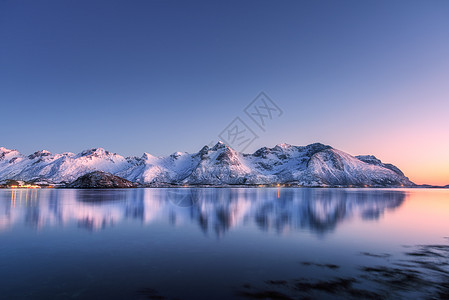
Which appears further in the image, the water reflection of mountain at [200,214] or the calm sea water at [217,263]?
the water reflection of mountain at [200,214]

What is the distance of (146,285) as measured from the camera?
12.7 m

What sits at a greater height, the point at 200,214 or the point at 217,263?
the point at 217,263

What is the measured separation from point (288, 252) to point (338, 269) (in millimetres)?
4497

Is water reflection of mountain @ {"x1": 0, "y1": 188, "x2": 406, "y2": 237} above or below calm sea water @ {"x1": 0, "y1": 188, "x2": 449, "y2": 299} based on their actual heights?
below

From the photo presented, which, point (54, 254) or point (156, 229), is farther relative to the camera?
point (156, 229)

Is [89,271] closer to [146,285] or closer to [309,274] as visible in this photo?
[146,285]

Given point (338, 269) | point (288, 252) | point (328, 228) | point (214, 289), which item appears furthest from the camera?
point (328, 228)

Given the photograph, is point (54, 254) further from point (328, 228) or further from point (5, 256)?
point (328, 228)

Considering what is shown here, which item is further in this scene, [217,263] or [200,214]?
[200,214]

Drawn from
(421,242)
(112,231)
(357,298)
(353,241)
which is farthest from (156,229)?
(421,242)

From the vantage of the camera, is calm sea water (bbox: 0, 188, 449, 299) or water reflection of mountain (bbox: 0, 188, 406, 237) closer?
calm sea water (bbox: 0, 188, 449, 299)

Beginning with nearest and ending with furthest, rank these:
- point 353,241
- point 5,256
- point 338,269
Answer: point 338,269 → point 5,256 → point 353,241

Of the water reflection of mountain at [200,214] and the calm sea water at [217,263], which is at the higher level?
the calm sea water at [217,263]

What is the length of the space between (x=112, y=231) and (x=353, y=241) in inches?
983
